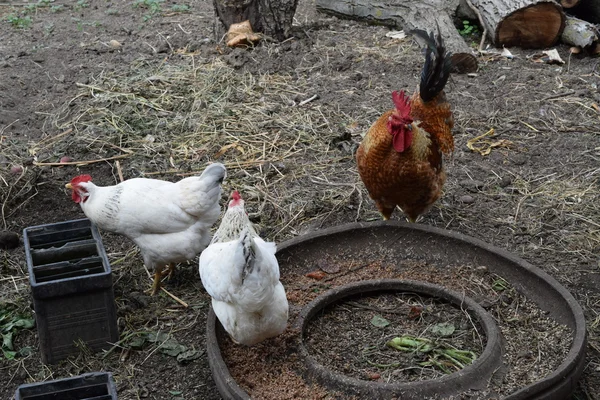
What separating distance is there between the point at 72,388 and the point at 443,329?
1954 millimetres

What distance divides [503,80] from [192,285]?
4231 millimetres

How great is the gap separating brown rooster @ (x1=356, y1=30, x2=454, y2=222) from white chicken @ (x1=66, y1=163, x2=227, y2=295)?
1030 millimetres

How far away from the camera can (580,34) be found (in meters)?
7.46

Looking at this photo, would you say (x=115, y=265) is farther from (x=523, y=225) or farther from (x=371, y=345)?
(x=523, y=225)

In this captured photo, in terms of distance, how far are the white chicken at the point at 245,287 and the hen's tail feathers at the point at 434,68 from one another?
1.72m

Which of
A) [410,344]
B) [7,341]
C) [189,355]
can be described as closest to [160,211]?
[189,355]

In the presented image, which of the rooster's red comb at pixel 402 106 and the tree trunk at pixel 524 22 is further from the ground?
the rooster's red comb at pixel 402 106

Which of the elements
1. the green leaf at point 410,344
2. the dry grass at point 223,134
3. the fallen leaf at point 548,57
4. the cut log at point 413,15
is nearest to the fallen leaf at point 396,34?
the cut log at point 413,15

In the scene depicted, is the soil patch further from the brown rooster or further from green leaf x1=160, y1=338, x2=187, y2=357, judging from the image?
the brown rooster

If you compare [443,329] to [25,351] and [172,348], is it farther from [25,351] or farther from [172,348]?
[25,351]

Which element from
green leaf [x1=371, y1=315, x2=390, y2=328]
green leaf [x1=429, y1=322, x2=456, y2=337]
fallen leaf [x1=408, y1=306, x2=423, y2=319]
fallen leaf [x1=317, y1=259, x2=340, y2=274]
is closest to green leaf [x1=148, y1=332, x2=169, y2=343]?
fallen leaf [x1=317, y1=259, x2=340, y2=274]

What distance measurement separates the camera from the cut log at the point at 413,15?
7164 mm

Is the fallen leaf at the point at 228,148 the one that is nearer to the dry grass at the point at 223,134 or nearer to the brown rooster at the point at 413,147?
the dry grass at the point at 223,134

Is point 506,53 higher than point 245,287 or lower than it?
lower
